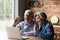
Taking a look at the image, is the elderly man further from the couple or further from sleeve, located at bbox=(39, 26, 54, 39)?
sleeve, located at bbox=(39, 26, 54, 39)

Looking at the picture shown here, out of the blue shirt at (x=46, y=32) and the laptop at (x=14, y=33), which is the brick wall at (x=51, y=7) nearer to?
the blue shirt at (x=46, y=32)

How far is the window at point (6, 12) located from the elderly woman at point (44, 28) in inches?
77.5

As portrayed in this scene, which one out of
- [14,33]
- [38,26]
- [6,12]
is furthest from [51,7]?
[14,33]

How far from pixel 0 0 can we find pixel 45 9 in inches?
50.7

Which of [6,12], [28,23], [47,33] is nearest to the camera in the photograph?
[47,33]

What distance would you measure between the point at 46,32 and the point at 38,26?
14.9 inches

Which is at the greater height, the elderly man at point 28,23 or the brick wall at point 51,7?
the brick wall at point 51,7

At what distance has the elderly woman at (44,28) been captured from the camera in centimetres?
281

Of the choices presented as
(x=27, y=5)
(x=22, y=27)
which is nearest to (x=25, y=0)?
(x=27, y=5)

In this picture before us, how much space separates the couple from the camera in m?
2.84

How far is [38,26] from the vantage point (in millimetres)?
3229

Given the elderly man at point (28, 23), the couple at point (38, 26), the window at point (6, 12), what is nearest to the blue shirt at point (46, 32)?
the couple at point (38, 26)

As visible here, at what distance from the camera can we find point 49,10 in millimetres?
5043

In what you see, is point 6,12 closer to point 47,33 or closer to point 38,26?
point 38,26
